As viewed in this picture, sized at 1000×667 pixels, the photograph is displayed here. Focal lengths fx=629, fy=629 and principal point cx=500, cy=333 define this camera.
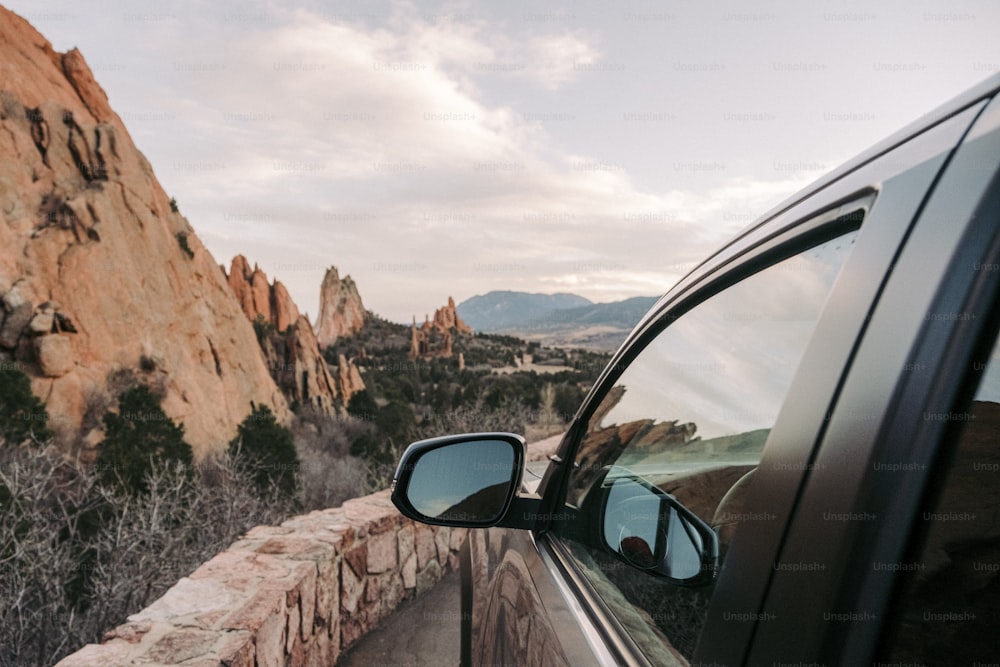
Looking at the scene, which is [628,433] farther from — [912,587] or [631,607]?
[912,587]

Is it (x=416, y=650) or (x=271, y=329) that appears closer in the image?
(x=416, y=650)

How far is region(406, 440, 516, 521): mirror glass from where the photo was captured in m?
1.52

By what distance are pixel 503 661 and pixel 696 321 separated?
0.84 m

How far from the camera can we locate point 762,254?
0.81 metres

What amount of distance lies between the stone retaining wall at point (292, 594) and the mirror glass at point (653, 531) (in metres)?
2.15

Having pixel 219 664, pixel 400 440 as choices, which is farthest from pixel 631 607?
pixel 400 440

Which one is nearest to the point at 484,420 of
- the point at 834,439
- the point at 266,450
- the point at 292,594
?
the point at 266,450

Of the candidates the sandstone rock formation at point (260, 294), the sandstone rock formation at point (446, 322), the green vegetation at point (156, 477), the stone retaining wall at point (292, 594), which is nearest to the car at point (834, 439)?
the stone retaining wall at point (292, 594)

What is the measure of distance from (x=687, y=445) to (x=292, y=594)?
3052 millimetres

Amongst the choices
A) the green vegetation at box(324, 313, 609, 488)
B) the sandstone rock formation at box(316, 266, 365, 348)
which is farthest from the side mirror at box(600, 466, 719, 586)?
the sandstone rock formation at box(316, 266, 365, 348)

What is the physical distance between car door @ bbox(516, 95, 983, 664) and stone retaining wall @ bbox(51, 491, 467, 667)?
2.09 m

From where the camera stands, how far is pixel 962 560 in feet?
1.63

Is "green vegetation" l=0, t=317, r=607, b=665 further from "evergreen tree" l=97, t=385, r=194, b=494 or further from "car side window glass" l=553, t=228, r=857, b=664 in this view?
"car side window glass" l=553, t=228, r=857, b=664

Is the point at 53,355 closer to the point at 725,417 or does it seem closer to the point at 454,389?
the point at 454,389
